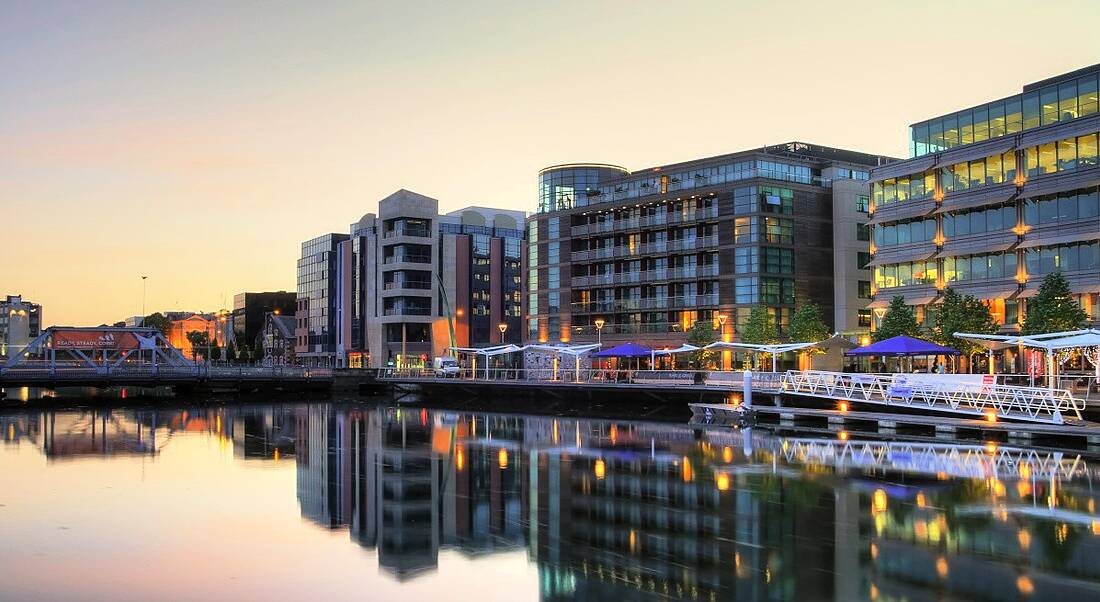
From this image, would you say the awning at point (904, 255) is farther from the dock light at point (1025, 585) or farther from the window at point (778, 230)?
the dock light at point (1025, 585)

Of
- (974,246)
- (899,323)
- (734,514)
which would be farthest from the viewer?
(974,246)

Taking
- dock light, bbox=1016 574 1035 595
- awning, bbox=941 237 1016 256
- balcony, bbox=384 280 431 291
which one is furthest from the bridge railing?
dock light, bbox=1016 574 1035 595

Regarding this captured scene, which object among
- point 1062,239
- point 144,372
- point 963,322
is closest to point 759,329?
point 963,322

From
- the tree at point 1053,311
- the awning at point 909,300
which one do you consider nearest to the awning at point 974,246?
the awning at point 909,300

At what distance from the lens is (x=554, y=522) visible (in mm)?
24734

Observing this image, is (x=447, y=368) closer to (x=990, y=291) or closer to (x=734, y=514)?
(x=990, y=291)

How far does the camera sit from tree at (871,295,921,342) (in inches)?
2665

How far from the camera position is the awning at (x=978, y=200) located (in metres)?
68.1

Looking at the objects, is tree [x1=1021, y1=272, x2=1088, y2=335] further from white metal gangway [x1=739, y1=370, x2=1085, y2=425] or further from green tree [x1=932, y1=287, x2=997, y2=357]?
white metal gangway [x1=739, y1=370, x2=1085, y2=425]

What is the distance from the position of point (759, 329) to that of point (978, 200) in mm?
20195

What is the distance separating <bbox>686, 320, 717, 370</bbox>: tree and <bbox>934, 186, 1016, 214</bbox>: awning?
2183cm

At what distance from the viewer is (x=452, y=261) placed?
13262 centimetres

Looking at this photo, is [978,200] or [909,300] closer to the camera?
[978,200]

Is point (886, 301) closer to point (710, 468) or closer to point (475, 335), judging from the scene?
point (710, 468)
